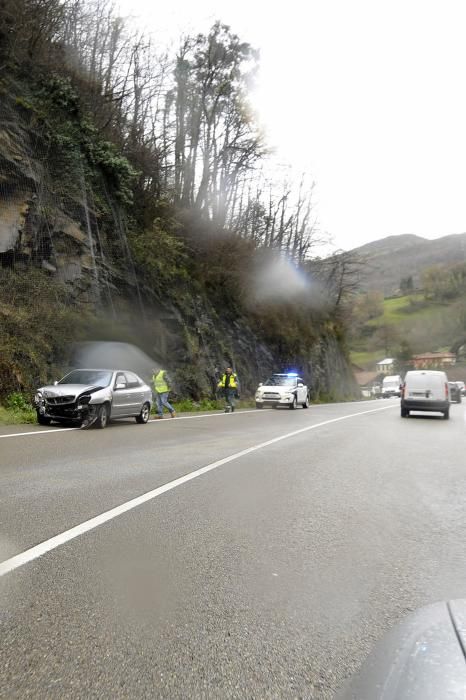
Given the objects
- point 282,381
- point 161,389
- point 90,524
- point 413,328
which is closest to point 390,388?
point 282,381

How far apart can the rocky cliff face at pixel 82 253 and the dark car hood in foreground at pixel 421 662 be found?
1795 centimetres

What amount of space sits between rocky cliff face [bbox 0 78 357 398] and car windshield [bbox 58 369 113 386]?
192 cm

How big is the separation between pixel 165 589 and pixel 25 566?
1066 millimetres

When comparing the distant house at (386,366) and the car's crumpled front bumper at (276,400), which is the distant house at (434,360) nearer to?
the distant house at (386,366)

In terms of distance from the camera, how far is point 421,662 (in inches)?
79.0

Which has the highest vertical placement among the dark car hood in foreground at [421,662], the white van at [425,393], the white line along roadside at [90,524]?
the white van at [425,393]

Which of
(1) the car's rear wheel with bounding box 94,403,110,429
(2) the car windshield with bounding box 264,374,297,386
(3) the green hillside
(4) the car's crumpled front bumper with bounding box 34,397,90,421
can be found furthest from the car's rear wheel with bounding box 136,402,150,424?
(3) the green hillside

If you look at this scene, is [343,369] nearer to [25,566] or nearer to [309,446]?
[309,446]

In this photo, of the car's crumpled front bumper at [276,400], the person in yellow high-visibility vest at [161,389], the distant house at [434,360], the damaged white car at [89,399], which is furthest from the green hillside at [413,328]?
the damaged white car at [89,399]

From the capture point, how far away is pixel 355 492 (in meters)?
8.22

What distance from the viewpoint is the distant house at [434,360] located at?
404 feet

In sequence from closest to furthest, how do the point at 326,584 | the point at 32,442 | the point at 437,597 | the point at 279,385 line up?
the point at 437,597 < the point at 326,584 < the point at 32,442 < the point at 279,385

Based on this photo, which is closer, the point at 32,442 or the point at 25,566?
the point at 25,566

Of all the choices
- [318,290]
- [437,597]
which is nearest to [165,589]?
[437,597]
